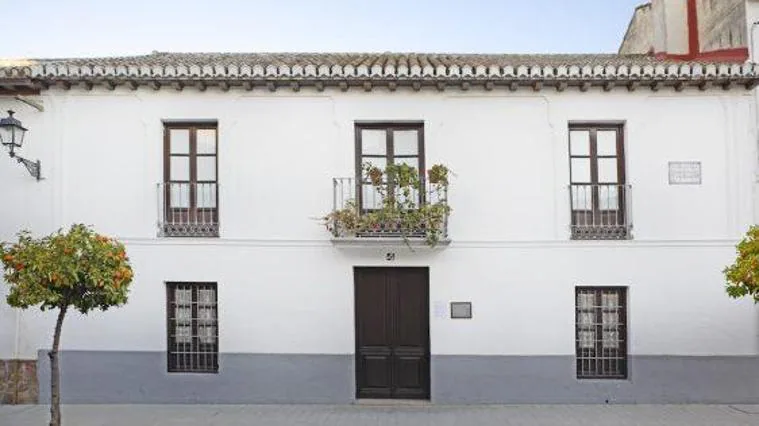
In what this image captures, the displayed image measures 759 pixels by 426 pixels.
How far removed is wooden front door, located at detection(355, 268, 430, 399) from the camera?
9203 millimetres

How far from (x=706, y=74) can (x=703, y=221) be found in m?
2.31

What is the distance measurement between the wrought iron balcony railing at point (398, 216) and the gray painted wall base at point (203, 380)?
2.11 m

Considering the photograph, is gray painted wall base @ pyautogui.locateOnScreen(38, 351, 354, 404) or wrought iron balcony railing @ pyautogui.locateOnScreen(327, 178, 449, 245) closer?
wrought iron balcony railing @ pyautogui.locateOnScreen(327, 178, 449, 245)

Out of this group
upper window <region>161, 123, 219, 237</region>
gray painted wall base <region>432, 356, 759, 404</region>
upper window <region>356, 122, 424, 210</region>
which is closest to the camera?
gray painted wall base <region>432, 356, 759, 404</region>

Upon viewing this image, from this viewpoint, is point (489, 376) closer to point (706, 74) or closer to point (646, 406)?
point (646, 406)

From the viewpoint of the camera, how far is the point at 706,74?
28.7ft

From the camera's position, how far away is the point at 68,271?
6.33 m

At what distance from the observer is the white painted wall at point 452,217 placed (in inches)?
354

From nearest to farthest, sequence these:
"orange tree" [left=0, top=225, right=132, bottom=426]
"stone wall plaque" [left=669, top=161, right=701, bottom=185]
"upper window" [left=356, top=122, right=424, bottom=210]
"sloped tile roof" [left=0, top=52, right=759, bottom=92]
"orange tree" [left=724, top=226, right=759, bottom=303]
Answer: "orange tree" [left=0, top=225, right=132, bottom=426] → "orange tree" [left=724, top=226, right=759, bottom=303] → "sloped tile roof" [left=0, top=52, right=759, bottom=92] → "stone wall plaque" [left=669, top=161, right=701, bottom=185] → "upper window" [left=356, top=122, right=424, bottom=210]

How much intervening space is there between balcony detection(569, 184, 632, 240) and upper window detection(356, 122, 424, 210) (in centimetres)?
259

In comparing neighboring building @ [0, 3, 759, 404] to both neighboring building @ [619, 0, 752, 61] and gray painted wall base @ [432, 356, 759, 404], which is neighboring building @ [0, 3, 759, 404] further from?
neighboring building @ [619, 0, 752, 61]

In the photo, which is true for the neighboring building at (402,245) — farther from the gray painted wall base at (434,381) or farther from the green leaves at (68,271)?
the green leaves at (68,271)

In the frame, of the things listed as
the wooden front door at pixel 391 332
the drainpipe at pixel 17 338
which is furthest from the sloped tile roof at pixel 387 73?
the drainpipe at pixel 17 338

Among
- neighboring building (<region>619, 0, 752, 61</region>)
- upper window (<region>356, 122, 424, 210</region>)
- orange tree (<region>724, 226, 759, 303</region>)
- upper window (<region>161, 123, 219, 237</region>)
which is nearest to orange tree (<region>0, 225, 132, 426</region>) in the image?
upper window (<region>161, 123, 219, 237</region>)
